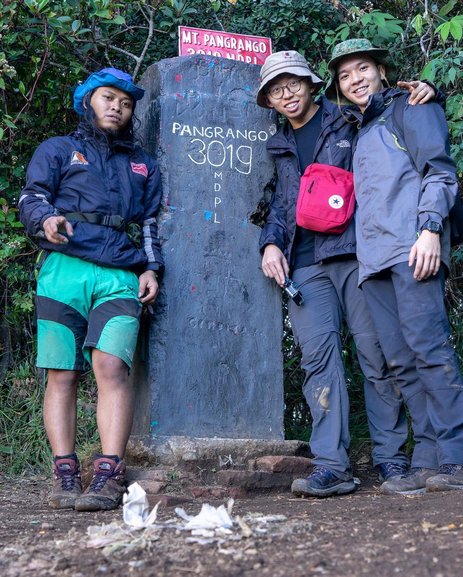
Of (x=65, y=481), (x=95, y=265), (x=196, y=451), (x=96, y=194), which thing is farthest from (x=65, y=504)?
(x=96, y=194)

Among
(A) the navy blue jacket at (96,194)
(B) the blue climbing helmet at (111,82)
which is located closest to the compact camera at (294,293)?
(A) the navy blue jacket at (96,194)

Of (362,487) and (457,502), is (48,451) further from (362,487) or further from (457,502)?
(457,502)

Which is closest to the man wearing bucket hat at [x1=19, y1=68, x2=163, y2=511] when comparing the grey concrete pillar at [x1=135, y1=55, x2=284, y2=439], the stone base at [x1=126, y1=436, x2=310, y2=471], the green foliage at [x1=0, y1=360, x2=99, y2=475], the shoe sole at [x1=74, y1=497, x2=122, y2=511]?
the shoe sole at [x1=74, y1=497, x2=122, y2=511]

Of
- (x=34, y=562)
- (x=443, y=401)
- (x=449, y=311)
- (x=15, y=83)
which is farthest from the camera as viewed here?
(x=449, y=311)

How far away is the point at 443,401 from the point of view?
359 centimetres

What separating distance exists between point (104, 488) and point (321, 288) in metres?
1.45

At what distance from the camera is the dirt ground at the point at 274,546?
7.26 ft

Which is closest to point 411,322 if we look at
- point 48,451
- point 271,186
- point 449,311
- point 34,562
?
point 271,186

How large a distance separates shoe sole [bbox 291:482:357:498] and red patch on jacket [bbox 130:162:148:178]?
68.6 inches

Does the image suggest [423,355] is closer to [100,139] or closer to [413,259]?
[413,259]

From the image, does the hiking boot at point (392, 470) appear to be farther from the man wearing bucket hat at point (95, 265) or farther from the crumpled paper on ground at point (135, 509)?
A: the crumpled paper on ground at point (135, 509)

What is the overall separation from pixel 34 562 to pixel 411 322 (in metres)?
1.98

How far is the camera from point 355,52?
4.10 metres

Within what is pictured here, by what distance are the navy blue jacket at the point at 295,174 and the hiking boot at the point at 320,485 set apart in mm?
1055
